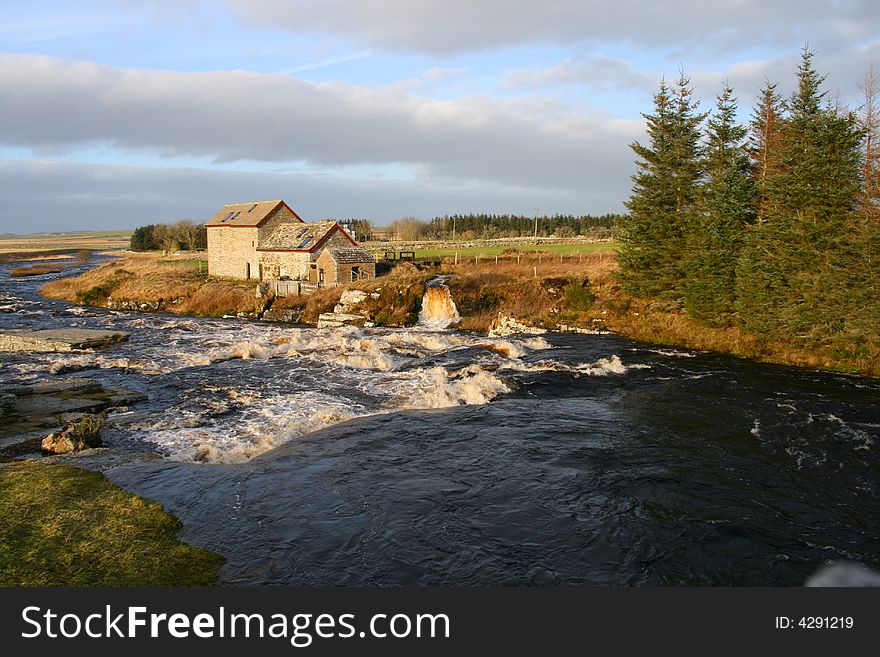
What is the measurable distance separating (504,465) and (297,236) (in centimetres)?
4335

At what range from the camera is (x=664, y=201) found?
3584 centimetres

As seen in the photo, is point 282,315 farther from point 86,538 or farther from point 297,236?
point 86,538

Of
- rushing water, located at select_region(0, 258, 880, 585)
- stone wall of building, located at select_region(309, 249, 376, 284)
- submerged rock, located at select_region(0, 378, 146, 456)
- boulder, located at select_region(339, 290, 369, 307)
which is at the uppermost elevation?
stone wall of building, located at select_region(309, 249, 376, 284)

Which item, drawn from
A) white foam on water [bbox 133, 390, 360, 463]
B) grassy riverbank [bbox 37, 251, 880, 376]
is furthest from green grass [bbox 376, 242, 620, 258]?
white foam on water [bbox 133, 390, 360, 463]

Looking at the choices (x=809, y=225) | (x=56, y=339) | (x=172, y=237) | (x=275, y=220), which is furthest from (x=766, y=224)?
(x=172, y=237)

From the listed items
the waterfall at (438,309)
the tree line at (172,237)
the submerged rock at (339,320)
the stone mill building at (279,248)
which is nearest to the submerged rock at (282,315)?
the submerged rock at (339,320)

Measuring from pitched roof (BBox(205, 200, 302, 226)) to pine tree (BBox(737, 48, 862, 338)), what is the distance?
43219 millimetres

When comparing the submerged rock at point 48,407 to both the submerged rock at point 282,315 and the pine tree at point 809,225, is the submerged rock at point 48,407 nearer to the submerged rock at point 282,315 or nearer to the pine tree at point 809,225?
the submerged rock at point 282,315

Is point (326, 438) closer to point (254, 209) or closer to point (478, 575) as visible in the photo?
point (478, 575)

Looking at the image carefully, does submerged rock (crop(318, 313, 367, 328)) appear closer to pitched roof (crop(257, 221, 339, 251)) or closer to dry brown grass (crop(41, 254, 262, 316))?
dry brown grass (crop(41, 254, 262, 316))

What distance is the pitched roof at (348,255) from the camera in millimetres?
49031

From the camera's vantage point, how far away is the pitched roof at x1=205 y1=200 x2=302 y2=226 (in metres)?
56.9

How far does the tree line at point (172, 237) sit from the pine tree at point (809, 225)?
8994cm

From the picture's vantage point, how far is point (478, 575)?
990 cm
